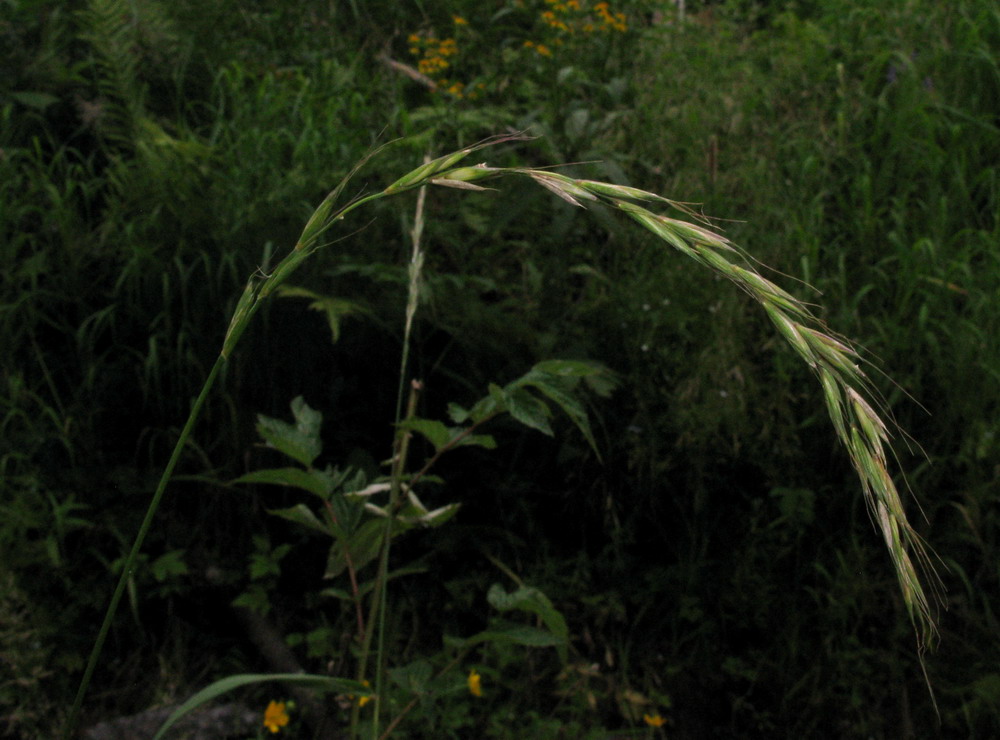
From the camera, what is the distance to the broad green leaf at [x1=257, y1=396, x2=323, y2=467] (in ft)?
4.46

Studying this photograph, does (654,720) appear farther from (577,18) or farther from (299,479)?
(577,18)

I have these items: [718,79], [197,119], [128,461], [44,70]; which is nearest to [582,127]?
[718,79]

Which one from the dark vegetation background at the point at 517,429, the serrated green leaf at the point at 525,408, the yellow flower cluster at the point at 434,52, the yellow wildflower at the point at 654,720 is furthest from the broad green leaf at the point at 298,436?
the yellow flower cluster at the point at 434,52

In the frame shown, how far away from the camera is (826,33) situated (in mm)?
3803

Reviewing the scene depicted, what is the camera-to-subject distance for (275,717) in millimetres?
2043

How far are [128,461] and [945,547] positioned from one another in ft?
7.34

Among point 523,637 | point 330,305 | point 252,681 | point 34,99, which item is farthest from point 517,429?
point 34,99

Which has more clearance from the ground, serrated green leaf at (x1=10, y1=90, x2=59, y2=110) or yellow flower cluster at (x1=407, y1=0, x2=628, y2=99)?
yellow flower cluster at (x1=407, y1=0, x2=628, y2=99)

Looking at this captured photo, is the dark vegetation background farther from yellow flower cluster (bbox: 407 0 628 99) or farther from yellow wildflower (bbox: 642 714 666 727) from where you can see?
yellow flower cluster (bbox: 407 0 628 99)

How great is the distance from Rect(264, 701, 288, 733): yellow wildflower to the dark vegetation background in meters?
0.19

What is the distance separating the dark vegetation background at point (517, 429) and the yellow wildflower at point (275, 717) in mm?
186

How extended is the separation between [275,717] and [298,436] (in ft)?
3.21

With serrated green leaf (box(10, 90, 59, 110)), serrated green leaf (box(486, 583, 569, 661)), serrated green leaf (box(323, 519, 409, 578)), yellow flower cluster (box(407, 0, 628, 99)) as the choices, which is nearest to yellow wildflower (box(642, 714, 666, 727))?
serrated green leaf (box(486, 583, 569, 661))

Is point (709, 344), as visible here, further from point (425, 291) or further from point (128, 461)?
point (128, 461)
